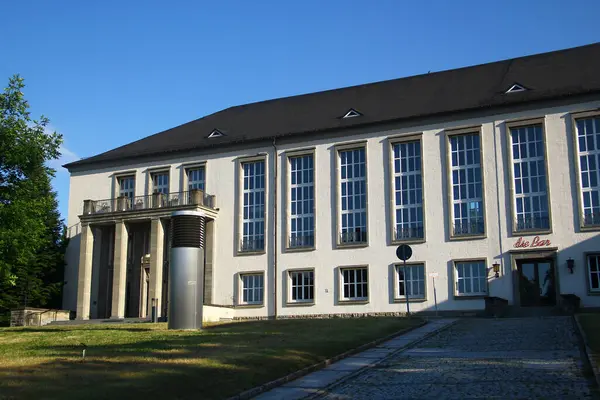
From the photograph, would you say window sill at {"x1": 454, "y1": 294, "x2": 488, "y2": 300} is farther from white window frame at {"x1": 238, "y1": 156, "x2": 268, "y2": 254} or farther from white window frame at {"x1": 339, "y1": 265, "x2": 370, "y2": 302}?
white window frame at {"x1": 238, "y1": 156, "x2": 268, "y2": 254}

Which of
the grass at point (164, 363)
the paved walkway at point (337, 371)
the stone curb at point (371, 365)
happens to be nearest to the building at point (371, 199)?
the stone curb at point (371, 365)

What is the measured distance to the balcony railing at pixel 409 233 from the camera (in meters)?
38.5

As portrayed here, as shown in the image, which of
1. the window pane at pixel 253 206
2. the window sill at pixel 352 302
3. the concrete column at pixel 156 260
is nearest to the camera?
the window sill at pixel 352 302

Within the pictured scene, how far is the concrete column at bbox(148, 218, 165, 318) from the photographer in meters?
41.5

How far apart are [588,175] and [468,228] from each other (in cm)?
654

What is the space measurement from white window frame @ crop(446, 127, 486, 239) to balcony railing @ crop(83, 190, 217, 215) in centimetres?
1508

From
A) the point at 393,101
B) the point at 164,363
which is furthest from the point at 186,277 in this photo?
the point at 393,101

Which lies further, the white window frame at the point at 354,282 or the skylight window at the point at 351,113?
the skylight window at the point at 351,113

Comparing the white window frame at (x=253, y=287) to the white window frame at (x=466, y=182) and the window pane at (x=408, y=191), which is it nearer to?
the window pane at (x=408, y=191)

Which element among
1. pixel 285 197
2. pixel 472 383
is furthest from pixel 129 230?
pixel 472 383

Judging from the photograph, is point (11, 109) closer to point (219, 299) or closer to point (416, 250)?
point (219, 299)

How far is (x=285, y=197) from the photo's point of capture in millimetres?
42188

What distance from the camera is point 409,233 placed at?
3869 cm

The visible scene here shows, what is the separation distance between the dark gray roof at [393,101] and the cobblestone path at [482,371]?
1970 centimetres
